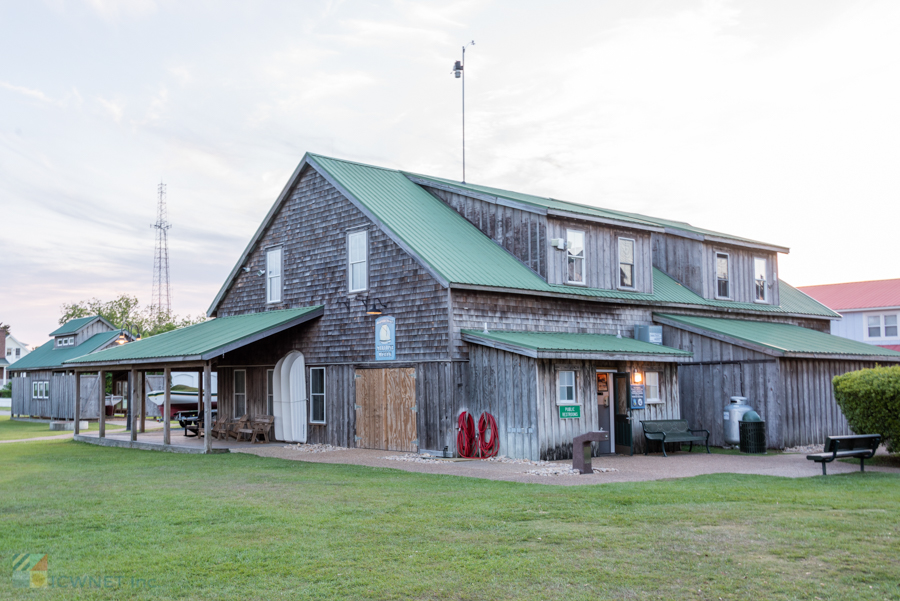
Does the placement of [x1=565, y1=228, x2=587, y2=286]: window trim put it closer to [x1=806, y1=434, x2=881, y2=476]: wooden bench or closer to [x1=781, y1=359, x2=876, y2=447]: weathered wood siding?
[x1=781, y1=359, x2=876, y2=447]: weathered wood siding

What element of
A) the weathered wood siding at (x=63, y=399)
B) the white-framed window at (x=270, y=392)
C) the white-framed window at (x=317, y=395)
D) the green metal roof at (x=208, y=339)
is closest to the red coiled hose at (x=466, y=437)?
the white-framed window at (x=317, y=395)


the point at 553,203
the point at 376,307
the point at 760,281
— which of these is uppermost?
the point at 553,203

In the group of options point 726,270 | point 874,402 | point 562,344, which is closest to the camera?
point 874,402

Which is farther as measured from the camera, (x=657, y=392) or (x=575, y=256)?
(x=575, y=256)

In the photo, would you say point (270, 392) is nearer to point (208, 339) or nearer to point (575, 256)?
point (208, 339)

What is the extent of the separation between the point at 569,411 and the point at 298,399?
829cm

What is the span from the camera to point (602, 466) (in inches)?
635

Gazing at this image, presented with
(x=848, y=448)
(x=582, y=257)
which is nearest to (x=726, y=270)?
(x=582, y=257)

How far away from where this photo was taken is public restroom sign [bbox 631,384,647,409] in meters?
19.1

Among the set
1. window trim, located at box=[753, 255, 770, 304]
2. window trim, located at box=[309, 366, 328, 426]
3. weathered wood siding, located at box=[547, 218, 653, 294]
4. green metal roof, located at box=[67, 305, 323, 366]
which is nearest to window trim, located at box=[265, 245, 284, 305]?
green metal roof, located at box=[67, 305, 323, 366]

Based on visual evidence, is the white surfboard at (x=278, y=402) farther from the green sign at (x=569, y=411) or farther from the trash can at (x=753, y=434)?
the trash can at (x=753, y=434)

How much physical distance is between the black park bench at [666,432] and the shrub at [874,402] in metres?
3.66

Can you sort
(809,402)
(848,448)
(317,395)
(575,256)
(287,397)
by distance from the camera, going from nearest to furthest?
1. (848,448)
2. (809,402)
3. (575,256)
4. (317,395)
5. (287,397)

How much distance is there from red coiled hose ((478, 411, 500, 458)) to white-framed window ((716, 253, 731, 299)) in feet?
36.9
